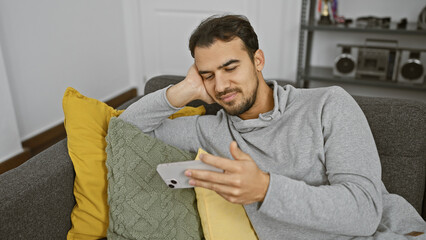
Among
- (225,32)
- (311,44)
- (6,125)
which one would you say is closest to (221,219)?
(225,32)

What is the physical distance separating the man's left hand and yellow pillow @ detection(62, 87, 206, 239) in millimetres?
438

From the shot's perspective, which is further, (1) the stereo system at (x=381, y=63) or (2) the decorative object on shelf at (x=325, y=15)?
(2) the decorative object on shelf at (x=325, y=15)

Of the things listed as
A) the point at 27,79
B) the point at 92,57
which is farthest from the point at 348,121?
the point at 92,57

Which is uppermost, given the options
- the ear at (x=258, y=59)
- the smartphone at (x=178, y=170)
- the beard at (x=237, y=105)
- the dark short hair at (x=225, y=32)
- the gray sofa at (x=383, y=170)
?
the dark short hair at (x=225, y=32)

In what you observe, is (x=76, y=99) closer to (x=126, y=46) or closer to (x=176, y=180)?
(x=176, y=180)

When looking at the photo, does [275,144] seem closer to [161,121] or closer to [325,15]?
[161,121]

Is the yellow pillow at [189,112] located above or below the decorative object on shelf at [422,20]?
below

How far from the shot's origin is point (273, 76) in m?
3.28

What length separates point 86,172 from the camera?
117 cm

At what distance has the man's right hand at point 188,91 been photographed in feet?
4.35

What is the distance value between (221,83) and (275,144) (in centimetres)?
25

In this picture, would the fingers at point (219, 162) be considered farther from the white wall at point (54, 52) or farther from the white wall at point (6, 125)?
the white wall at point (54, 52)

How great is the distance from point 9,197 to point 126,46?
2.75 m

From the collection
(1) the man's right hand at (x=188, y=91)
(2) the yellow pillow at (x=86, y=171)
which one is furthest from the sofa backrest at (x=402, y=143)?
(2) the yellow pillow at (x=86, y=171)
